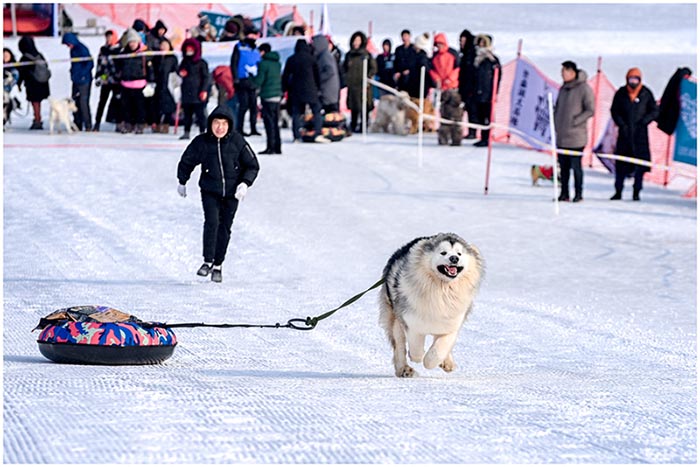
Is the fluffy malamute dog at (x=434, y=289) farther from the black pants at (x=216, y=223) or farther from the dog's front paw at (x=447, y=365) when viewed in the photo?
the black pants at (x=216, y=223)

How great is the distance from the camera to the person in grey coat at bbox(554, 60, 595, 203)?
1476 cm

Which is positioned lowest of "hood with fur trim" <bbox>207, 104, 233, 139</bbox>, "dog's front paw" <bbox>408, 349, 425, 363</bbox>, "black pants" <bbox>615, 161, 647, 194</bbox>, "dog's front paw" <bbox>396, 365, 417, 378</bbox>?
"black pants" <bbox>615, 161, 647, 194</bbox>

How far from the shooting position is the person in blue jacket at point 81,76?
19.4m

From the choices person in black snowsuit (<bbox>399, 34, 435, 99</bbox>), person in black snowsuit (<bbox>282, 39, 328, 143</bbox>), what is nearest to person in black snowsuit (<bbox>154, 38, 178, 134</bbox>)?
person in black snowsuit (<bbox>282, 39, 328, 143</bbox>)

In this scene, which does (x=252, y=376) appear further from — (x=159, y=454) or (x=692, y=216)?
(x=692, y=216)

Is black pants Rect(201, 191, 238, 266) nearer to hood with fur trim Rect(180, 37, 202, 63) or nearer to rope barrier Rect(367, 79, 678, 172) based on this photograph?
rope barrier Rect(367, 79, 678, 172)

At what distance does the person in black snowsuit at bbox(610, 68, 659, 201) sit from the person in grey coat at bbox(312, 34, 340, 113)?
4.20 metres

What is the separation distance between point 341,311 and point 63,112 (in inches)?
445

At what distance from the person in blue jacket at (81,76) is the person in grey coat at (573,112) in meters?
7.57

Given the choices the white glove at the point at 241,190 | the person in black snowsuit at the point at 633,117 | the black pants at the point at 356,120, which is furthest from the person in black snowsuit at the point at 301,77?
the white glove at the point at 241,190

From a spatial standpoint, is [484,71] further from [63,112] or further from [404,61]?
[63,112]

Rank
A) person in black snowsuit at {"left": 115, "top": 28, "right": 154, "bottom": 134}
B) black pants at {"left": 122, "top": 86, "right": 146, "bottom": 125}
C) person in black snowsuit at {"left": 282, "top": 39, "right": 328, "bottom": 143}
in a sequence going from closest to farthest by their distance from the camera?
person in black snowsuit at {"left": 282, "top": 39, "right": 328, "bottom": 143}, person in black snowsuit at {"left": 115, "top": 28, "right": 154, "bottom": 134}, black pants at {"left": 122, "top": 86, "right": 146, "bottom": 125}

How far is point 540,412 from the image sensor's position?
523 cm

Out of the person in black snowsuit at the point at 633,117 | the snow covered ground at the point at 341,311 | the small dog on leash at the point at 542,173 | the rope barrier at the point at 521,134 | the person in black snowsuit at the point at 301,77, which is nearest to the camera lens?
the snow covered ground at the point at 341,311
